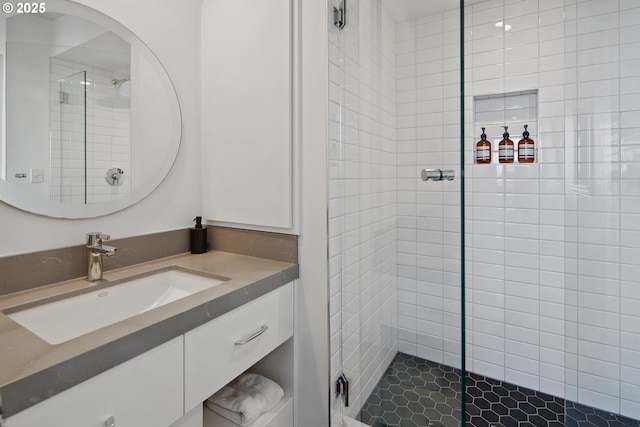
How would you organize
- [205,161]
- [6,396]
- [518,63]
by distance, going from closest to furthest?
[6,396], [205,161], [518,63]

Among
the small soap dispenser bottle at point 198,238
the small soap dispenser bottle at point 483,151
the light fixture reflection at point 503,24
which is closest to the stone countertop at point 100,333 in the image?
the small soap dispenser bottle at point 198,238

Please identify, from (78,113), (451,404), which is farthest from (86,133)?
(451,404)

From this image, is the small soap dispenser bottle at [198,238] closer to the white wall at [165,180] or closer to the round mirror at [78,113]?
the white wall at [165,180]

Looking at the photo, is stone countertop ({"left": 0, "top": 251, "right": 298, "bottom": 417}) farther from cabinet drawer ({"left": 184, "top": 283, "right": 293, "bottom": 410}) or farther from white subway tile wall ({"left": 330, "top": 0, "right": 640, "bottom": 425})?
white subway tile wall ({"left": 330, "top": 0, "right": 640, "bottom": 425})

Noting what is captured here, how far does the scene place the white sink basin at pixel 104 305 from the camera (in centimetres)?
93

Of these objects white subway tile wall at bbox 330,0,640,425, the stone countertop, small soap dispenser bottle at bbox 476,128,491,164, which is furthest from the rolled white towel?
small soap dispenser bottle at bbox 476,128,491,164

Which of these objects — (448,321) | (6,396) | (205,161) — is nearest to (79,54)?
(205,161)

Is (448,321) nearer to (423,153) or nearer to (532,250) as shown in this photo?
(423,153)

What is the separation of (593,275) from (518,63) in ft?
4.47

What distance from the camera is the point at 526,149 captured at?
2020 mm

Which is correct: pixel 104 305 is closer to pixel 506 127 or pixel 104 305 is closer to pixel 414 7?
pixel 414 7

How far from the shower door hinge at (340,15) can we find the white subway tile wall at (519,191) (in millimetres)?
44

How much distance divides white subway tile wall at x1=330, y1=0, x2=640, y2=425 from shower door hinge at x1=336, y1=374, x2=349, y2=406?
65mm

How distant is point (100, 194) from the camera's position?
1.24 metres
